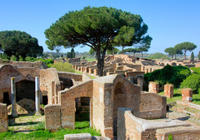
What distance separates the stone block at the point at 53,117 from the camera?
976 cm

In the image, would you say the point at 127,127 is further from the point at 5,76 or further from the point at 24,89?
the point at 24,89

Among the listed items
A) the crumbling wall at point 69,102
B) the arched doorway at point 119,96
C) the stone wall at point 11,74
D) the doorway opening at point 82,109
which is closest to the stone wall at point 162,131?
the arched doorway at point 119,96

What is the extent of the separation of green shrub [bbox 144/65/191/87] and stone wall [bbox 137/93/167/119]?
1013 centimetres

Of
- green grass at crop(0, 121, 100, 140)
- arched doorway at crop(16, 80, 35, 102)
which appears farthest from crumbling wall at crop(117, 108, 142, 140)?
arched doorway at crop(16, 80, 35, 102)

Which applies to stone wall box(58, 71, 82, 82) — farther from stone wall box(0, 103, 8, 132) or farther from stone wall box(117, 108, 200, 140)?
stone wall box(117, 108, 200, 140)

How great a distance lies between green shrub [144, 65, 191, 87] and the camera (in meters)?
21.8

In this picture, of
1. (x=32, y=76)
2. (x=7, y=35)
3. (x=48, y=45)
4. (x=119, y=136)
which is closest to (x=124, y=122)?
(x=119, y=136)

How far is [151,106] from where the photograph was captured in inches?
481

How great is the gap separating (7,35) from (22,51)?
6.52 m

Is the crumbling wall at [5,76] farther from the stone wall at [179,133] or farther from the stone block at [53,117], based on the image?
the stone wall at [179,133]

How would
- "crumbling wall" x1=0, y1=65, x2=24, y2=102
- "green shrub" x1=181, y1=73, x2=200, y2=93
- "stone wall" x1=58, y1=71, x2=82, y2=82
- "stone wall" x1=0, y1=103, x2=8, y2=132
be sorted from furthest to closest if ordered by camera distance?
"green shrub" x1=181, y1=73, x2=200, y2=93
"stone wall" x1=58, y1=71, x2=82, y2=82
"crumbling wall" x1=0, y1=65, x2=24, y2=102
"stone wall" x1=0, y1=103, x2=8, y2=132

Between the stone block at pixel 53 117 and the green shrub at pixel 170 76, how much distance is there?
51.7 ft

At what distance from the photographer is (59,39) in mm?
18969

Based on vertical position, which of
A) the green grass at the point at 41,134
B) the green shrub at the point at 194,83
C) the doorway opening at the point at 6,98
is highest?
the green shrub at the point at 194,83
